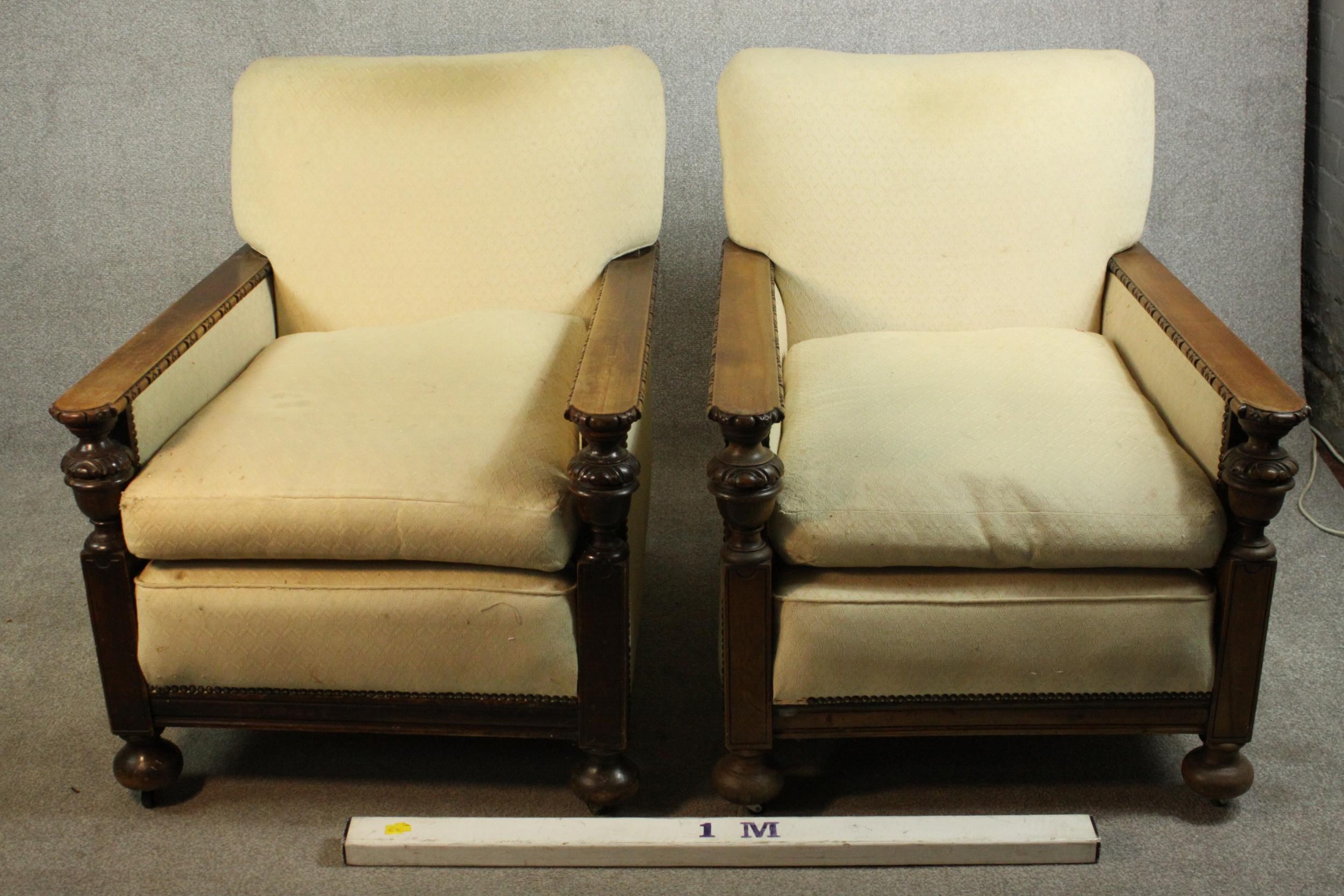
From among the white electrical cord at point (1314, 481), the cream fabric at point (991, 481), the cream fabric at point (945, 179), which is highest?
the cream fabric at point (945, 179)

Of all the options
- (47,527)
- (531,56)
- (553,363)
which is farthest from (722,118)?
(47,527)

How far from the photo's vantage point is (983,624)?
5.32ft

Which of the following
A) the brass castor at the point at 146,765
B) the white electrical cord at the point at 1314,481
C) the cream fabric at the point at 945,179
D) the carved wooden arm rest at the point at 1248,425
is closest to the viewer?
the carved wooden arm rest at the point at 1248,425

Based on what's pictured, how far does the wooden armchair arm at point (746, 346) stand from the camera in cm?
154

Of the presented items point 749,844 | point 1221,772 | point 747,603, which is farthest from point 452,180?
point 1221,772

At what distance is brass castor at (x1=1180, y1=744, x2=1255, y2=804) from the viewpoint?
5.57ft

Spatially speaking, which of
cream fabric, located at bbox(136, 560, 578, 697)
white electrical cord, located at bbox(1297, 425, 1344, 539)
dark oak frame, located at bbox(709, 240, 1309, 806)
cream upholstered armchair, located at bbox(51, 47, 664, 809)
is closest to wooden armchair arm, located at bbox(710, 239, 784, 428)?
dark oak frame, located at bbox(709, 240, 1309, 806)

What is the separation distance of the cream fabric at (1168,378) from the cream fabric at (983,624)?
181mm

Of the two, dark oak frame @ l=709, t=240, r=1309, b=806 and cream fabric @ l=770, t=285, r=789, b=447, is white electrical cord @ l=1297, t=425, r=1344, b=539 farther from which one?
cream fabric @ l=770, t=285, r=789, b=447

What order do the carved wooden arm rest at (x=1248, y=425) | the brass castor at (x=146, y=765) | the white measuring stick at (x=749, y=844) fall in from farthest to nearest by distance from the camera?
the brass castor at (x=146, y=765) < the white measuring stick at (x=749, y=844) < the carved wooden arm rest at (x=1248, y=425)

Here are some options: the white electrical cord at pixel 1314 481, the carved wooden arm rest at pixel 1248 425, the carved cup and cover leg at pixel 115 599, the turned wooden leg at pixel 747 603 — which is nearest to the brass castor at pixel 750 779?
the turned wooden leg at pixel 747 603

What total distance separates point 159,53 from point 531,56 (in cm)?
90

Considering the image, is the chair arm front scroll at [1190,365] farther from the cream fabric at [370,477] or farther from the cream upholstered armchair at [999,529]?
the cream fabric at [370,477]

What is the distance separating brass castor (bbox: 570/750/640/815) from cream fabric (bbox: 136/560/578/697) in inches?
4.3
